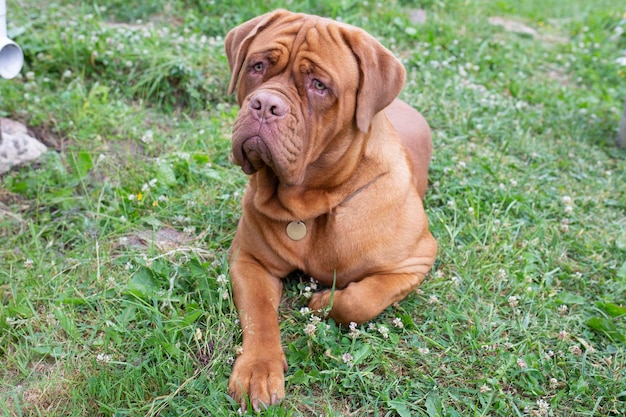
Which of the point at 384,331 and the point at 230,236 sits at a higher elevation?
the point at 384,331

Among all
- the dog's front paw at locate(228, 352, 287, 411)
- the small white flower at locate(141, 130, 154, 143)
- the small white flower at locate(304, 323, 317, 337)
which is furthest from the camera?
the small white flower at locate(141, 130, 154, 143)

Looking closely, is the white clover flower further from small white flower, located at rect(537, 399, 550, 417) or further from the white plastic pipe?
the white plastic pipe

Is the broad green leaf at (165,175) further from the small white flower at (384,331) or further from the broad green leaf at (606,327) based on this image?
the broad green leaf at (606,327)

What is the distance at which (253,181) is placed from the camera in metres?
3.25

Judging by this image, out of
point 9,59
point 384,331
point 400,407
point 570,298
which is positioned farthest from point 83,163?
point 570,298

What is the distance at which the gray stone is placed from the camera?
402 cm

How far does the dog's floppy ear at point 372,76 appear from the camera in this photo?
285cm

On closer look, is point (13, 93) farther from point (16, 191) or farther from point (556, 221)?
point (556, 221)

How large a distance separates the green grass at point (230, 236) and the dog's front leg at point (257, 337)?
0.07m

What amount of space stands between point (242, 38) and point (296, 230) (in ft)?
3.20

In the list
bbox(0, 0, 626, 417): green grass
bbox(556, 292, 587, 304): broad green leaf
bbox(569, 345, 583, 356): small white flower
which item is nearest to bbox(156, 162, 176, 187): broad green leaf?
bbox(0, 0, 626, 417): green grass

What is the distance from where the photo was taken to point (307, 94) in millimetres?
2801

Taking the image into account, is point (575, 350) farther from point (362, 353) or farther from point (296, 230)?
point (296, 230)

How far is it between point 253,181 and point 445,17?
463 cm
